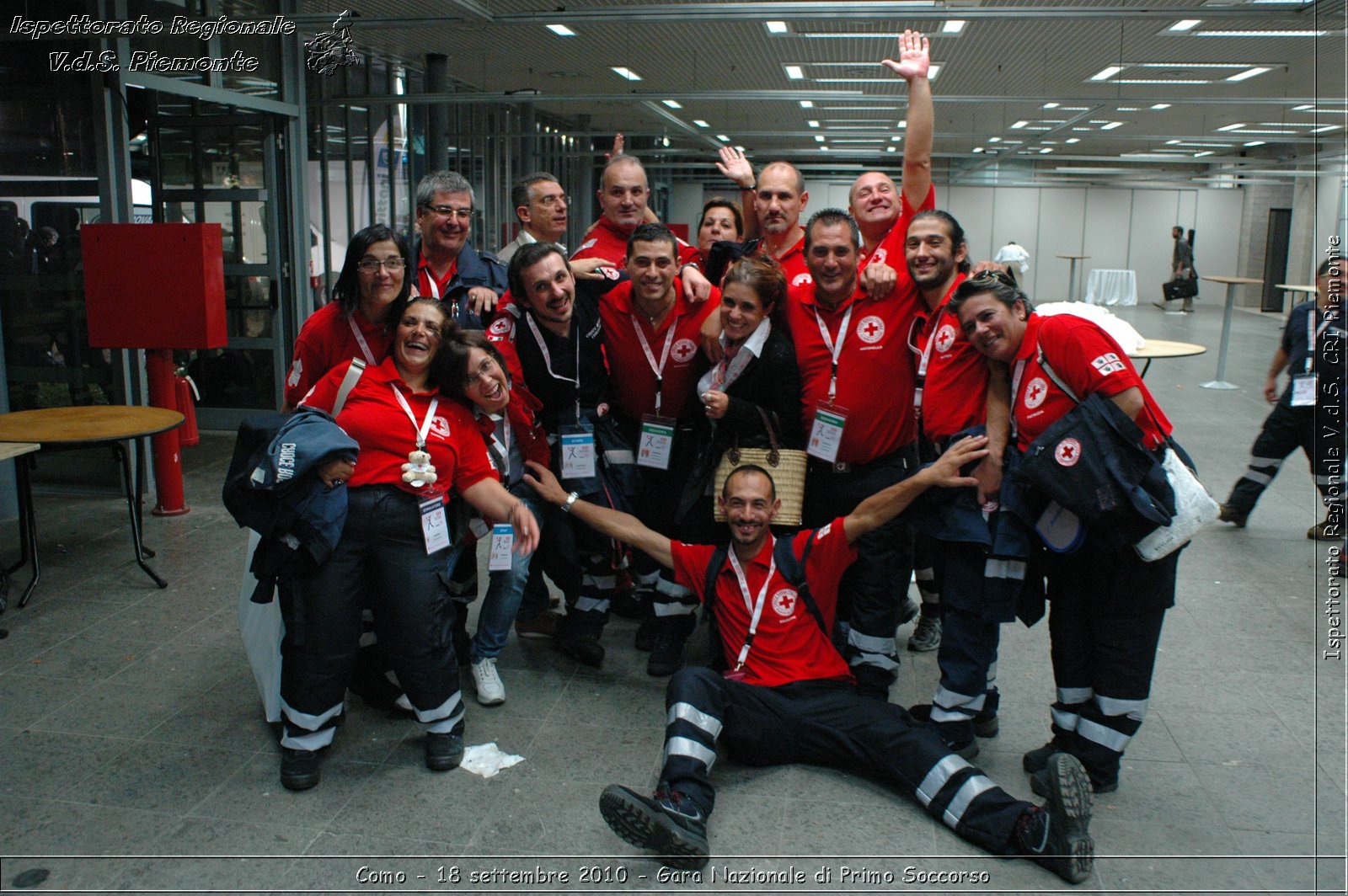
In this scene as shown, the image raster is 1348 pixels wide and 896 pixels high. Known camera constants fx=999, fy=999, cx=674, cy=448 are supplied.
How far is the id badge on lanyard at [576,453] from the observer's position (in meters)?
3.66

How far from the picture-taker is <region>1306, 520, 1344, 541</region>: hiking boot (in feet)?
17.3

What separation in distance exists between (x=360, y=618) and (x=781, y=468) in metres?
1.45

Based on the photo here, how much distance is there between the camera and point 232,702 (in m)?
3.48

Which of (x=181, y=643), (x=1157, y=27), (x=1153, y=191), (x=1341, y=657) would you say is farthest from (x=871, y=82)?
(x=1153, y=191)

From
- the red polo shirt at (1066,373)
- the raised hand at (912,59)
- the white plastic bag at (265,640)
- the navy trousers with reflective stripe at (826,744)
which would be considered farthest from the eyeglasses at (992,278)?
the white plastic bag at (265,640)

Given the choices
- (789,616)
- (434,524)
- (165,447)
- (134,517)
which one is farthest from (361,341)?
(165,447)

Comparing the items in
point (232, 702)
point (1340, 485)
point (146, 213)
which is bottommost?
point (232, 702)

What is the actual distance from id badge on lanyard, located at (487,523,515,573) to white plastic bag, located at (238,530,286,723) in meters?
0.68

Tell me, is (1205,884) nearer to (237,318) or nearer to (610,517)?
(610,517)

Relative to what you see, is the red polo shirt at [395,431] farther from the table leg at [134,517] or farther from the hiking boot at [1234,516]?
the hiking boot at [1234,516]

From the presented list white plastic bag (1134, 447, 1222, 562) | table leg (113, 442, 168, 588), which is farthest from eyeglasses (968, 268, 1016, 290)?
table leg (113, 442, 168, 588)

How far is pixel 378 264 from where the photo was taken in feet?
10.4

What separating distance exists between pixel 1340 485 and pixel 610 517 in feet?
14.1

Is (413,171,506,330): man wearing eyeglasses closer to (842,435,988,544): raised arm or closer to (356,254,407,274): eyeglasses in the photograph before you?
(356,254,407,274): eyeglasses
